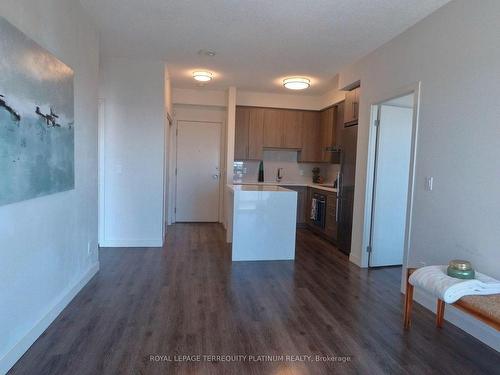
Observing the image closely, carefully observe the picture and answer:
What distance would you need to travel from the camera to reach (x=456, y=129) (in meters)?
2.36

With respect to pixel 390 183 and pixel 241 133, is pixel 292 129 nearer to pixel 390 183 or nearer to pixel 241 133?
pixel 241 133

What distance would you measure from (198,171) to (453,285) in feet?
15.6

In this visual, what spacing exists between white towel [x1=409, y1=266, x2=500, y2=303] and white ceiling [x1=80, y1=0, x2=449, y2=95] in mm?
2130

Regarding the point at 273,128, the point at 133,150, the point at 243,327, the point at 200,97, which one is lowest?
the point at 243,327

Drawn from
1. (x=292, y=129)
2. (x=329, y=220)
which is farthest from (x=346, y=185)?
(x=292, y=129)

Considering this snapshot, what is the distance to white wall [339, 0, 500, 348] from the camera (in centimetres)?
208

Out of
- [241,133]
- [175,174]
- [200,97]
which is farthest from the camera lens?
[175,174]

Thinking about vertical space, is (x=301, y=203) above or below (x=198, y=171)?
below

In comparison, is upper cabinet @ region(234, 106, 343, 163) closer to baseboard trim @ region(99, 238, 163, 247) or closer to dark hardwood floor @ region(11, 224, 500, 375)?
baseboard trim @ region(99, 238, 163, 247)

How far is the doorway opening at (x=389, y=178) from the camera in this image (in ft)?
11.4

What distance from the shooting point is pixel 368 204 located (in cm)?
359

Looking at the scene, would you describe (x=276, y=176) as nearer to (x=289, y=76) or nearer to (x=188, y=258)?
(x=289, y=76)

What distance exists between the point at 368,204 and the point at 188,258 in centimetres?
226

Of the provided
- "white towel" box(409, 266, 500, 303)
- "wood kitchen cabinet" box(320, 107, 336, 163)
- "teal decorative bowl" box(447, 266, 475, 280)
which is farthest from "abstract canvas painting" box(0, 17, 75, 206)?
"wood kitchen cabinet" box(320, 107, 336, 163)
